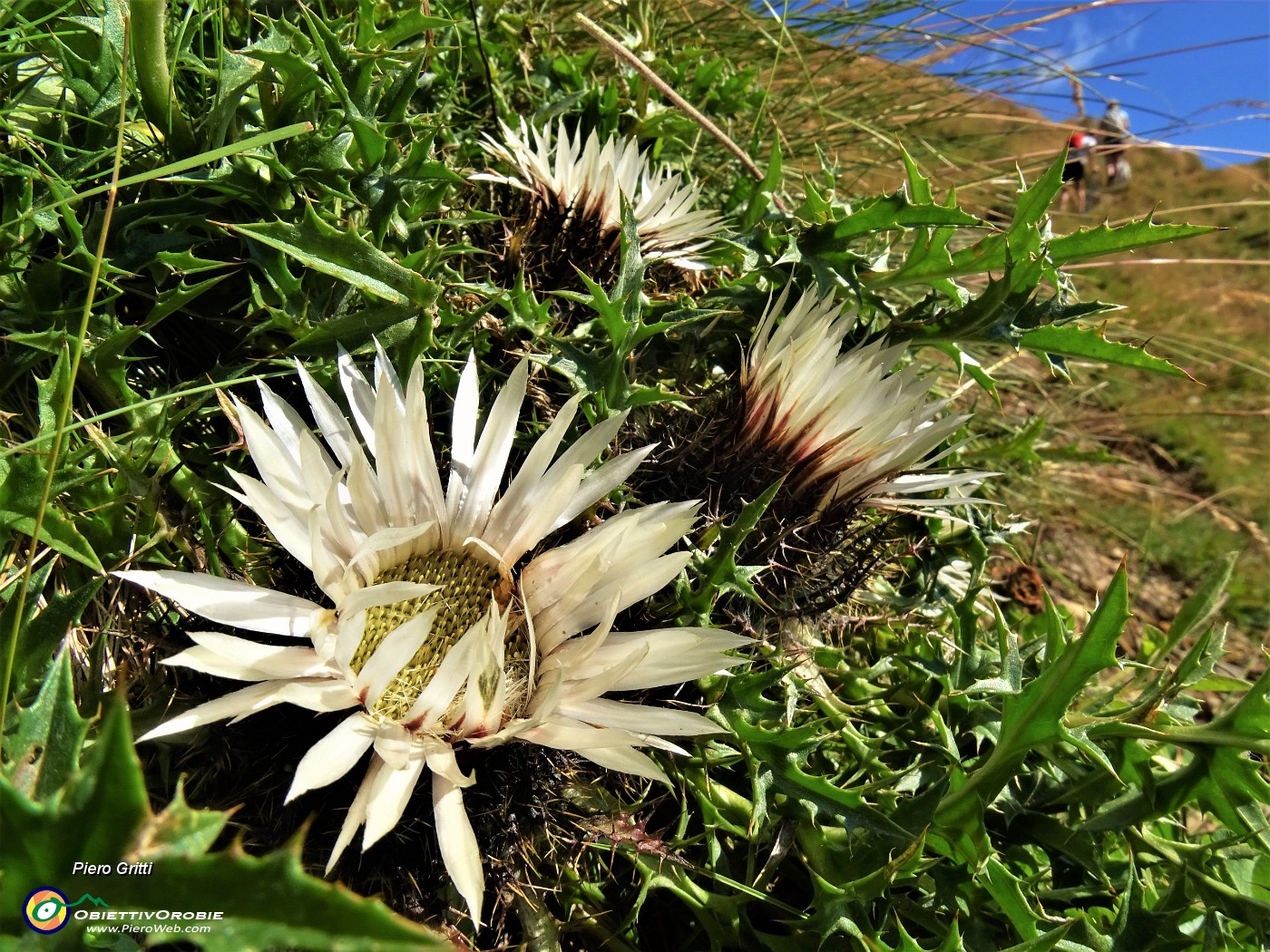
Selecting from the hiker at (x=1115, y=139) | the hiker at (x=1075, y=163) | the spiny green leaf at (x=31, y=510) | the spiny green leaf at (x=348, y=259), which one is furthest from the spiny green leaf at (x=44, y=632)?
the hiker at (x=1115, y=139)

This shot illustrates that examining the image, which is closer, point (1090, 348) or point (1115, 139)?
point (1090, 348)

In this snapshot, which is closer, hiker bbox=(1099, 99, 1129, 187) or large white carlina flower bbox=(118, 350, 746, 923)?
large white carlina flower bbox=(118, 350, 746, 923)

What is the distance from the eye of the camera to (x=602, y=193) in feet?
4.50

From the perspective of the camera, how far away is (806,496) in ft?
3.76

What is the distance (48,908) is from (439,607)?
46 cm

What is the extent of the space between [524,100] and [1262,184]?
255 centimetres

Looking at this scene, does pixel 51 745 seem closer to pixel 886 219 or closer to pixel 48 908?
pixel 48 908

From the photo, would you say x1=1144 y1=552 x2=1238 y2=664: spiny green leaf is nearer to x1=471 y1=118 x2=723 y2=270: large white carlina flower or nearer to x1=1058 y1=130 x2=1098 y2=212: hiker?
x1=1058 y1=130 x2=1098 y2=212: hiker

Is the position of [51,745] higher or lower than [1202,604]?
lower

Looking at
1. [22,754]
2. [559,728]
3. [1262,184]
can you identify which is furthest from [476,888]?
[1262,184]

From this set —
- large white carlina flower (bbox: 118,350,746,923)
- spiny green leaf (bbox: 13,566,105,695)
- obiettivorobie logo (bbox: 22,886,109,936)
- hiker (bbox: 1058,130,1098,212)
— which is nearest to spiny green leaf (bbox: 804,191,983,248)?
hiker (bbox: 1058,130,1098,212)

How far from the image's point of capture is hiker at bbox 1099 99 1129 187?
2231mm

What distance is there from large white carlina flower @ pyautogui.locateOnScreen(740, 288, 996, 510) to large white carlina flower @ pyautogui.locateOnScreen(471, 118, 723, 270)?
32 cm

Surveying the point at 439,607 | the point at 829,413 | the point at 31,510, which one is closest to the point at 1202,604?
the point at 829,413
